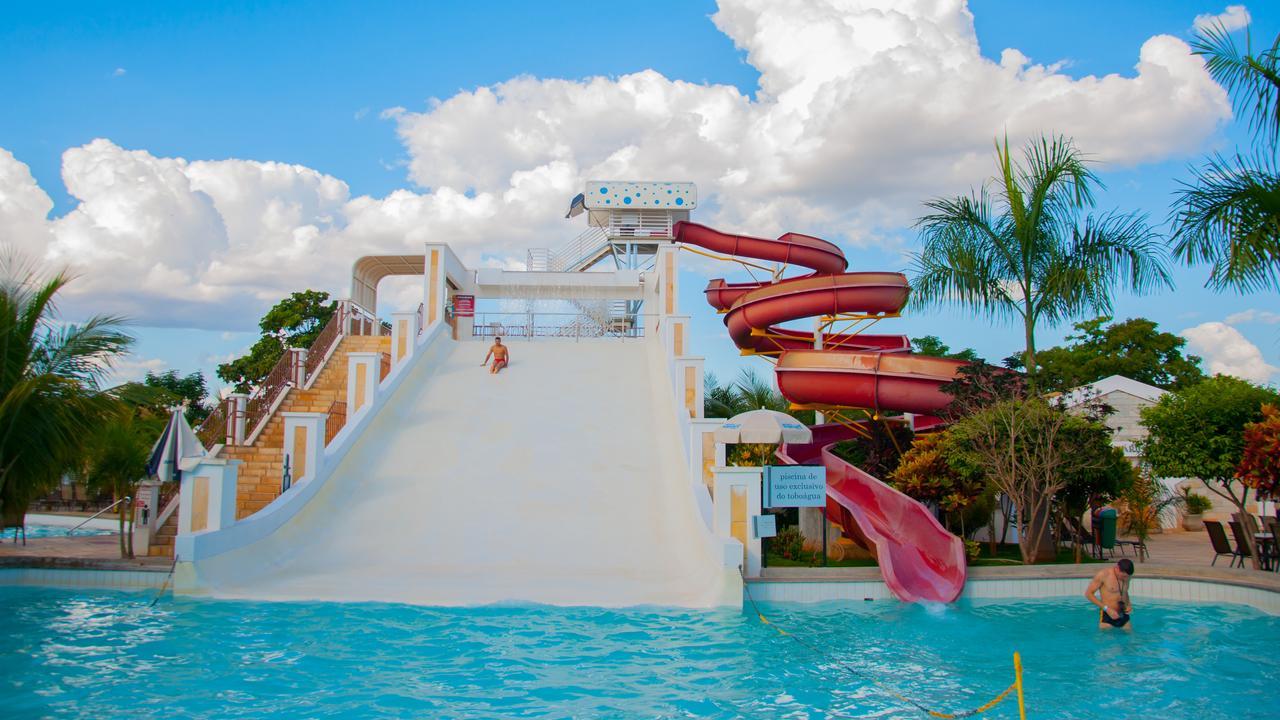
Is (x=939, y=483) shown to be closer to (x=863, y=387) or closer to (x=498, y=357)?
(x=863, y=387)

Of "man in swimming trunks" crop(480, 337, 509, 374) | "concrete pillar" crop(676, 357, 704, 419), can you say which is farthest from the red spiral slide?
"man in swimming trunks" crop(480, 337, 509, 374)

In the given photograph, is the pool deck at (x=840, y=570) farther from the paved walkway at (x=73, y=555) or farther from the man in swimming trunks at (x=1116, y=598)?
the man in swimming trunks at (x=1116, y=598)

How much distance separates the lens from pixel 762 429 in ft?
42.1

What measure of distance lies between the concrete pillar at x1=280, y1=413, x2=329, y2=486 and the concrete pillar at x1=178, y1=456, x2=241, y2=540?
1815 millimetres

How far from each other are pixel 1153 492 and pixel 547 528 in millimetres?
11864

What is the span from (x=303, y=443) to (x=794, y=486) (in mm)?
6522

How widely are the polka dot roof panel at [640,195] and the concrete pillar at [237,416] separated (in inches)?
747

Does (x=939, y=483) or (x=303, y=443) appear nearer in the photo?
(x=303, y=443)

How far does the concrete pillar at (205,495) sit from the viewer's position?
32.6 ft

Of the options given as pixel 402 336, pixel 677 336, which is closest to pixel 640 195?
pixel 677 336

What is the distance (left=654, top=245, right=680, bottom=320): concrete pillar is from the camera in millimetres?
20188

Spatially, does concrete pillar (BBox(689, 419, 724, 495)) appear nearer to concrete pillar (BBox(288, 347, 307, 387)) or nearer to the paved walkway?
the paved walkway

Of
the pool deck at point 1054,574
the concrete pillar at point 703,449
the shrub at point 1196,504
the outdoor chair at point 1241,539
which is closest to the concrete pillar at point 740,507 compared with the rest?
the pool deck at point 1054,574

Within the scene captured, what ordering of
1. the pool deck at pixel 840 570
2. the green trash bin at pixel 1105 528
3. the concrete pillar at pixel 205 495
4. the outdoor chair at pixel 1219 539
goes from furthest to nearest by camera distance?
the green trash bin at pixel 1105 528
the outdoor chair at pixel 1219 539
the pool deck at pixel 840 570
the concrete pillar at pixel 205 495
